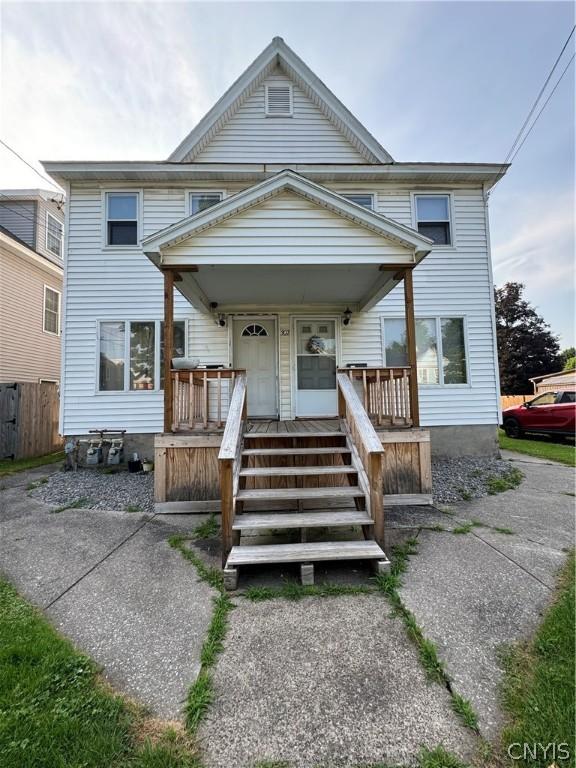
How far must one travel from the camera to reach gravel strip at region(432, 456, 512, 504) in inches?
203

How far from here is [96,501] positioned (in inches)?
200

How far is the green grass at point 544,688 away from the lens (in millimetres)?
1518

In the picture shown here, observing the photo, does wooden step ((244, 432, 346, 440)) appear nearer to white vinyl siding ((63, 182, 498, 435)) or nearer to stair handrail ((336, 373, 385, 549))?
stair handrail ((336, 373, 385, 549))

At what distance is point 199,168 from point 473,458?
8.68m

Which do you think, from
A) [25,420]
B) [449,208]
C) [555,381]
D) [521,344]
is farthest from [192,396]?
[521,344]

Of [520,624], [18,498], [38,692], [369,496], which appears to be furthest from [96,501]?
[520,624]

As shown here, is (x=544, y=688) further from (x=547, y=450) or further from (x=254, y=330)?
(x=547, y=450)

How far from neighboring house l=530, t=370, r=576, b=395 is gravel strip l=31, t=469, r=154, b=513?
21.0 m

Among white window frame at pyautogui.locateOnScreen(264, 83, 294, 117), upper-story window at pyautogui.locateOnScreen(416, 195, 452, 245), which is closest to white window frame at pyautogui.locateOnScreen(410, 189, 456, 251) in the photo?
upper-story window at pyautogui.locateOnScreen(416, 195, 452, 245)

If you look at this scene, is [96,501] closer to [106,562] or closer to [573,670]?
[106,562]

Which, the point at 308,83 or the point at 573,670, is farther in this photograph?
the point at 308,83

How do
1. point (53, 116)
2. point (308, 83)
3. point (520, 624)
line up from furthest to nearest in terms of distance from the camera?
1. point (53, 116)
2. point (308, 83)
3. point (520, 624)

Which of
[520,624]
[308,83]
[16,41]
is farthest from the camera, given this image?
[308,83]

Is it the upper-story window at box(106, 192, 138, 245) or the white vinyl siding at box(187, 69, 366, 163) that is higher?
the white vinyl siding at box(187, 69, 366, 163)
